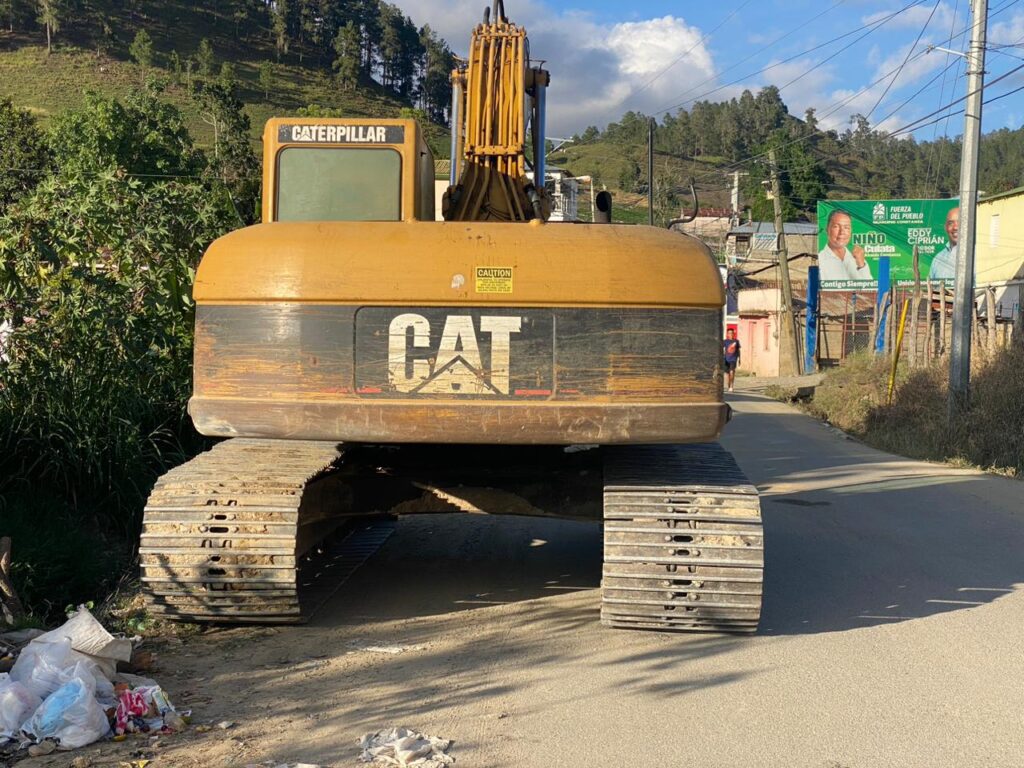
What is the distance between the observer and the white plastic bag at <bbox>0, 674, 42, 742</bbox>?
162 inches

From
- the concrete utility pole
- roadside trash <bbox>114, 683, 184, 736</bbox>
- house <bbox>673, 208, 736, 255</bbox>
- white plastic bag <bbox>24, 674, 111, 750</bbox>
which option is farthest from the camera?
house <bbox>673, 208, 736, 255</bbox>

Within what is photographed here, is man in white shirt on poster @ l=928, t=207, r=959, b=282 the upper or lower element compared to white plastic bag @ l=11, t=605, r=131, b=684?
upper

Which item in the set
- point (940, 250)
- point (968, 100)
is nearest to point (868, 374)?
point (968, 100)

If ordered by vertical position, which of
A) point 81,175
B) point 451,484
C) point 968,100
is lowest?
point 451,484

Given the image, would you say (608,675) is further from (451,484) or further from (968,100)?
(968,100)

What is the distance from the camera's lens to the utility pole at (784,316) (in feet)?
125

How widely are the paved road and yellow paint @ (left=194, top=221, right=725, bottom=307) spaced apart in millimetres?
1820

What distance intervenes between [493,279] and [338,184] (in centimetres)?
159

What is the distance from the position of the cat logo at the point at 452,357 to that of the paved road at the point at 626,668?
1387mm

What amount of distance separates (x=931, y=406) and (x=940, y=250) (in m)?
21.8

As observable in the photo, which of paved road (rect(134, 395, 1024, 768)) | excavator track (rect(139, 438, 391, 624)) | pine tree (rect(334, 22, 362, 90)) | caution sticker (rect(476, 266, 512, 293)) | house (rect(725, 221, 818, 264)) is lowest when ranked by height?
paved road (rect(134, 395, 1024, 768))

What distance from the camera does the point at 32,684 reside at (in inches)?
170


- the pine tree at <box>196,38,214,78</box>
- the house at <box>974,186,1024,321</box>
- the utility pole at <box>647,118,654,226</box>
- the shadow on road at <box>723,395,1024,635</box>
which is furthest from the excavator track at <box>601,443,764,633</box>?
the pine tree at <box>196,38,214,78</box>

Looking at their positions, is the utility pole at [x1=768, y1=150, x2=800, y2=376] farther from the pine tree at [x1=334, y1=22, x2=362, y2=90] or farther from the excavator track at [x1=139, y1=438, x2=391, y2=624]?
the pine tree at [x1=334, y1=22, x2=362, y2=90]
